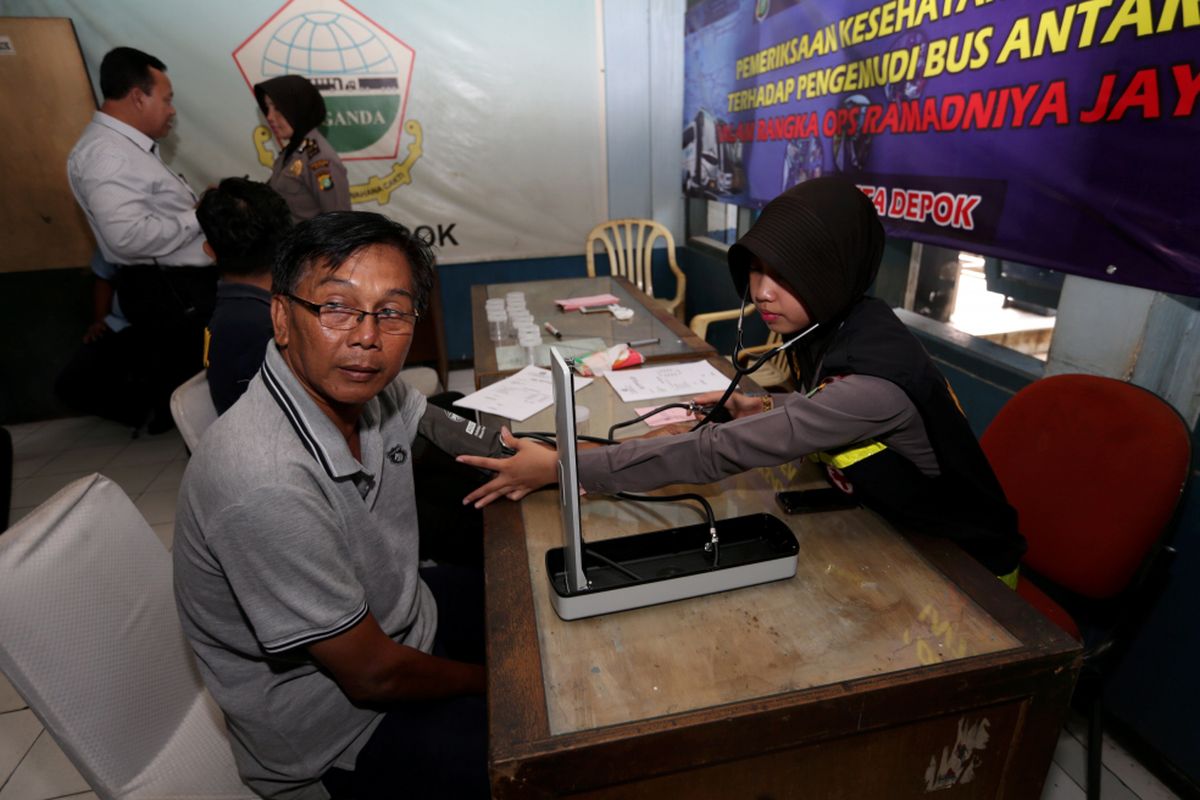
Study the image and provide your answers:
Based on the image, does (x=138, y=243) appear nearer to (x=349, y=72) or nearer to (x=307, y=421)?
(x=349, y=72)

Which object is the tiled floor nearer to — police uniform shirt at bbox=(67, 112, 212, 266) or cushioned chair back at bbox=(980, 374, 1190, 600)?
cushioned chair back at bbox=(980, 374, 1190, 600)

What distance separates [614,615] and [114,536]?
30.0 inches

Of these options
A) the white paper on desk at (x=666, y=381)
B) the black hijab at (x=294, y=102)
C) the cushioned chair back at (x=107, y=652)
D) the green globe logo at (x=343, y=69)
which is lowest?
the cushioned chair back at (x=107, y=652)

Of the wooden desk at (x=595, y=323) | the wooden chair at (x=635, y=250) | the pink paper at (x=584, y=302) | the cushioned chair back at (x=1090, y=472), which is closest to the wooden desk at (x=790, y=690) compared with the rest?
the cushioned chair back at (x=1090, y=472)

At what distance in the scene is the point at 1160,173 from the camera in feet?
4.03

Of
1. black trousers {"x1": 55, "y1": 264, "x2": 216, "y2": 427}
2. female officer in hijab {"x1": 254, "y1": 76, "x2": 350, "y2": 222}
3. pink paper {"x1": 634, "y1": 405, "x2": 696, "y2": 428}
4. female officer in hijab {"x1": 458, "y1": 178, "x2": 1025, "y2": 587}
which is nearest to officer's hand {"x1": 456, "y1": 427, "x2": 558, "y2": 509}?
female officer in hijab {"x1": 458, "y1": 178, "x2": 1025, "y2": 587}

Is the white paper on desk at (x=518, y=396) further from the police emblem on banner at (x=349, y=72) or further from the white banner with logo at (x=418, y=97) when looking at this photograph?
the police emblem on banner at (x=349, y=72)

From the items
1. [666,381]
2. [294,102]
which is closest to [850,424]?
[666,381]

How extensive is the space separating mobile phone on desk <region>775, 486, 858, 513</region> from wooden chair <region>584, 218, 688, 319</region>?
2.81 metres

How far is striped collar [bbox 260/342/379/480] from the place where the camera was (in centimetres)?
83

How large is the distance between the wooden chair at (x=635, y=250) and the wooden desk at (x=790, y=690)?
3108 mm

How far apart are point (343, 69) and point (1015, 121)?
3454 millimetres

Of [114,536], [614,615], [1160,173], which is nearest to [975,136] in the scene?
[1160,173]

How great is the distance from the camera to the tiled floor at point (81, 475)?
142cm
